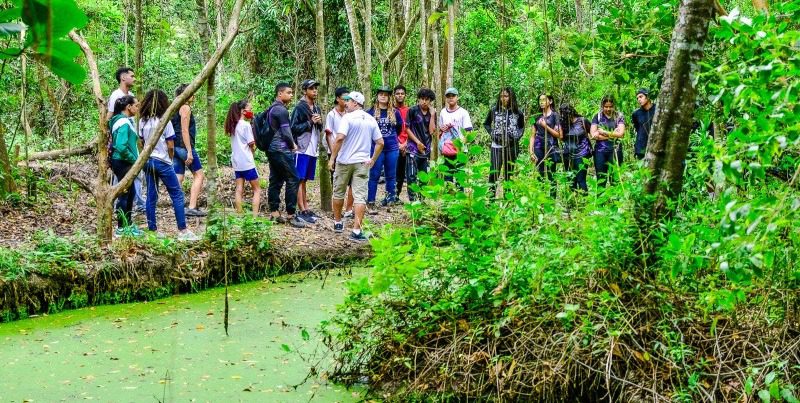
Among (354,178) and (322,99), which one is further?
(322,99)

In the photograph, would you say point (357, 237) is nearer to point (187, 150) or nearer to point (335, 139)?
point (335, 139)

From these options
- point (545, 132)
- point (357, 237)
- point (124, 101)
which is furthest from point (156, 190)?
point (545, 132)

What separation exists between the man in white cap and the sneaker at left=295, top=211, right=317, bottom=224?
519 millimetres

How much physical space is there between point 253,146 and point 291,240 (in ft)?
4.22

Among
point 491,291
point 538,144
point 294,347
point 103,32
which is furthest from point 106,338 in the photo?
point 103,32

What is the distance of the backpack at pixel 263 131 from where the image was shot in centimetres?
840

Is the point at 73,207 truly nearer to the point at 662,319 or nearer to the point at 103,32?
the point at 103,32

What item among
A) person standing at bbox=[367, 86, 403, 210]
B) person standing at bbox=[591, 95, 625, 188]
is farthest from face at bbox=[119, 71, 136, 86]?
person standing at bbox=[591, 95, 625, 188]

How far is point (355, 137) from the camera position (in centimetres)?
804

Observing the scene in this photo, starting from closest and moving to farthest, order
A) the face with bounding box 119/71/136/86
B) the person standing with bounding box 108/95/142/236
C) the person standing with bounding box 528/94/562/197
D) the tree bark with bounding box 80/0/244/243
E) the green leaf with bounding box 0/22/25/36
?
the green leaf with bounding box 0/22/25/36 → the tree bark with bounding box 80/0/244/243 → the person standing with bounding box 108/95/142/236 → the face with bounding box 119/71/136/86 → the person standing with bounding box 528/94/562/197

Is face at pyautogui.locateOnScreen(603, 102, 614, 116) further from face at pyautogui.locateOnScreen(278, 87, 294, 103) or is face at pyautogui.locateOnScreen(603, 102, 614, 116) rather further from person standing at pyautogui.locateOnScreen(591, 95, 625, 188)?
face at pyautogui.locateOnScreen(278, 87, 294, 103)

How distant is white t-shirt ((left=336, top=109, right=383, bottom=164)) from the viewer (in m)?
8.02

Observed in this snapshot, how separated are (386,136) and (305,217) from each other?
1494 mm

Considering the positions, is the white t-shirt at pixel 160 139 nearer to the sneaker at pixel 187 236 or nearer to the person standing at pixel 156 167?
the person standing at pixel 156 167
